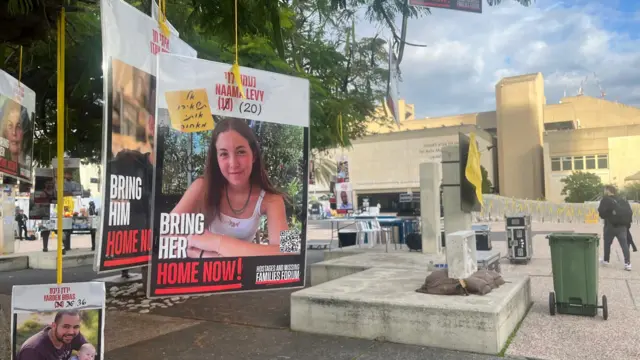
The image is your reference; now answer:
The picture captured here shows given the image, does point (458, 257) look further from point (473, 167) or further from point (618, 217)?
point (618, 217)

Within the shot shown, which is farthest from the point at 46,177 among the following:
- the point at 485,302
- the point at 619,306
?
the point at 619,306

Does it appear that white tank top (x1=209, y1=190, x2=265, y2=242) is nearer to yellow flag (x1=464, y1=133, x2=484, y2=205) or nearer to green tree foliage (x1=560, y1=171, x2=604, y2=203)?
yellow flag (x1=464, y1=133, x2=484, y2=205)

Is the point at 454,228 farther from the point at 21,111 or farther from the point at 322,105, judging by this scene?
the point at 21,111

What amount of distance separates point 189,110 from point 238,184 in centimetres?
78

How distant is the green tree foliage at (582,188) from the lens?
191 feet

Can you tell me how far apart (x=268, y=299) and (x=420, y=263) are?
292 centimetres

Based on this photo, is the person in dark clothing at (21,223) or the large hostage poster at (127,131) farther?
the person in dark clothing at (21,223)

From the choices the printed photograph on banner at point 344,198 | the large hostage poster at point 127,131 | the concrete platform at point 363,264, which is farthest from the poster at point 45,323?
the printed photograph on banner at point 344,198

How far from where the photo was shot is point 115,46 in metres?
3.79

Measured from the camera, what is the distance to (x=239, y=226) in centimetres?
456

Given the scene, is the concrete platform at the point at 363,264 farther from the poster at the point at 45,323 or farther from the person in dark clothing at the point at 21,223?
the person in dark clothing at the point at 21,223

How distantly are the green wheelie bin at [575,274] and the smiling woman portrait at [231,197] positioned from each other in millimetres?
3946

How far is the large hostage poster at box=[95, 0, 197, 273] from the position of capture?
12.5ft

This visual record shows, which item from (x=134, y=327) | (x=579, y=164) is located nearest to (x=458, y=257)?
(x=134, y=327)
